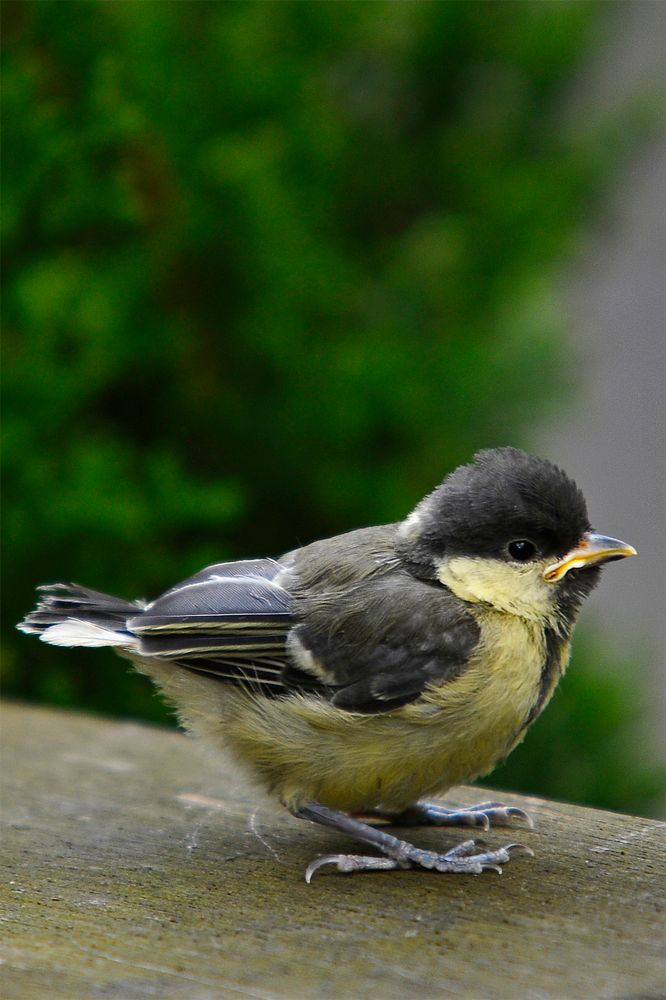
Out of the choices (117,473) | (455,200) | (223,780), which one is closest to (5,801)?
(223,780)

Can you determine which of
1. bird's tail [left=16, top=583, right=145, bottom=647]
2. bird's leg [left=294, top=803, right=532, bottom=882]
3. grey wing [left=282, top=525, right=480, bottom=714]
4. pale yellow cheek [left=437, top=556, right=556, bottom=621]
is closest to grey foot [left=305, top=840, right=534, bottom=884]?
bird's leg [left=294, top=803, right=532, bottom=882]

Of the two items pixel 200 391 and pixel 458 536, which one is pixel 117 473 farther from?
pixel 458 536

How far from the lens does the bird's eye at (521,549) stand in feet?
7.79

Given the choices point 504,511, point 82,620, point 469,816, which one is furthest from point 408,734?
point 82,620

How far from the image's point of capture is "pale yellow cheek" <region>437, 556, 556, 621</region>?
2.35 m

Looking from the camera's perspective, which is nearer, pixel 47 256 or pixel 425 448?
pixel 47 256

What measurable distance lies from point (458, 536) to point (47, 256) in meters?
1.59

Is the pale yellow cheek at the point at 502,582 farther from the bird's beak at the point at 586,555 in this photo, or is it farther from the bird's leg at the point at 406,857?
the bird's leg at the point at 406,857

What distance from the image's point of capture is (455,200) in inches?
170

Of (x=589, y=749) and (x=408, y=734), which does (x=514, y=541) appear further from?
(x=589, y=749)

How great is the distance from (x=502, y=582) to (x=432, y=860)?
0.53 meters

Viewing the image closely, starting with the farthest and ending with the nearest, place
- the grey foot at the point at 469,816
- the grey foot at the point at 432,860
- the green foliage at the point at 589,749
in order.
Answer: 1. the green foliage at the point at 589,749
2. the grey foot at the point at 469,816
3. the grey foot at the point at 432,860

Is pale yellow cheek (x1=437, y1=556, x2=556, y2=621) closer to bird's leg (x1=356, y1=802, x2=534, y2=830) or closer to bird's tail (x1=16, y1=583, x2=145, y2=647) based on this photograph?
bird's leg (x1=356, y1=802, x2=534, y2=830)

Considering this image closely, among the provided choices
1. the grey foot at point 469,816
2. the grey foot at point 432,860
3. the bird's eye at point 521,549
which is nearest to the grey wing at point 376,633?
the bird's eye at point 521,549
